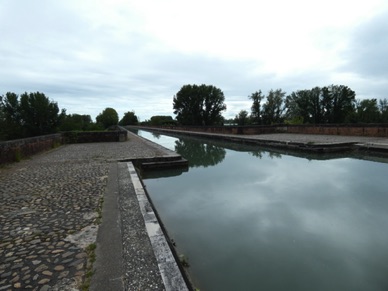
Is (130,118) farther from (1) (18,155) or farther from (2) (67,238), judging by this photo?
(2) (67,238)

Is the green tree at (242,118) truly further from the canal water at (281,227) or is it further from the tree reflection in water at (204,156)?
the canal water at (281,227)

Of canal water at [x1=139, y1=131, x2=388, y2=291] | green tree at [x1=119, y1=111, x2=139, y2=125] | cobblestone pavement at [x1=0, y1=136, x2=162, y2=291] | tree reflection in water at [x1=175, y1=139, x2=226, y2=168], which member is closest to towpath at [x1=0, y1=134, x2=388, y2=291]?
cobblestone pavement at [x1=0, y1=136, x2=162, y2=291]

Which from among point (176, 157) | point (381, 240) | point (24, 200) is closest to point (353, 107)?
point (176, 157)

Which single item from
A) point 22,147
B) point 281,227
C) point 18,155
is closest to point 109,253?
point 281,227

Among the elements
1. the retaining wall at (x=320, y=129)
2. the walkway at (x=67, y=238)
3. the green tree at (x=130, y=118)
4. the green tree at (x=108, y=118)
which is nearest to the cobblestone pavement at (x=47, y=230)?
the walkway at (x=67, y=238)

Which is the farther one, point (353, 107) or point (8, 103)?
point (353, 107)

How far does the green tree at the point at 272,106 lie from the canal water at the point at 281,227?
32.4 m

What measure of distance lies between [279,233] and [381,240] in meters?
1.23

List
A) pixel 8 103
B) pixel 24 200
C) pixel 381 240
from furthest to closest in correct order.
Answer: pixel 8 103, pixel 24 200, pixel 381 240

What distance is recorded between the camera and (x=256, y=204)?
14.8 feet

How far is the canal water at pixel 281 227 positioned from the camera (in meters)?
2.45

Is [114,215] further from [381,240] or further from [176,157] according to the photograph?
[176,157]

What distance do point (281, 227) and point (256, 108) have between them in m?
35.8

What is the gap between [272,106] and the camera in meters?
38.0
